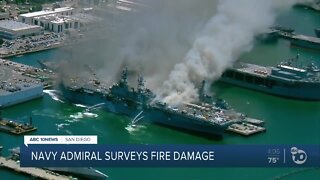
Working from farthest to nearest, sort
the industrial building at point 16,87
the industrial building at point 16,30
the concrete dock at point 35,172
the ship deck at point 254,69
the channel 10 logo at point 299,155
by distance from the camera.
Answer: the industrial building at point 16,30, the ship deck at point 254,69, the industrial building at point 16,87, the concrete dock at point 35,172, the channel 10 logo at point 299,155

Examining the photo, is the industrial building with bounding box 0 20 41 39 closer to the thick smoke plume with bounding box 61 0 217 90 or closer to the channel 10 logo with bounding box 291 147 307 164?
the thick smoke plume with bounding box 61 0 217 90

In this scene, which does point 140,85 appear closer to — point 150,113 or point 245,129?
point 150,113

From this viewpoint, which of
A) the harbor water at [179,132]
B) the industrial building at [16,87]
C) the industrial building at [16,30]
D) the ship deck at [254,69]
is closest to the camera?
the harbor water at [179,132]

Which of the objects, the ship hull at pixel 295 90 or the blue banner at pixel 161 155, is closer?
the blue banner at pixel 161 155

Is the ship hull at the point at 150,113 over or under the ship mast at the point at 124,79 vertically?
under

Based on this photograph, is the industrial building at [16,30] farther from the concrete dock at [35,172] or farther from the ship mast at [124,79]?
the concrete dock at [35,172]

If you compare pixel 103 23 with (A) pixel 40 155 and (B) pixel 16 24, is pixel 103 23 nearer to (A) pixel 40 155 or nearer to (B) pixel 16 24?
(B) pixel 16 24

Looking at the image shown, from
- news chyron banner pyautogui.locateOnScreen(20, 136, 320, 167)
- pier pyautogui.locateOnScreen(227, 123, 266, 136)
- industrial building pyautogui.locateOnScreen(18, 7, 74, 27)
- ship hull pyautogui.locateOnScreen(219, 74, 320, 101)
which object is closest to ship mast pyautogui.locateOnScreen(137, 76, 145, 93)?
pier pyautogui.locateOnScreen(227, 123, 266, 136)

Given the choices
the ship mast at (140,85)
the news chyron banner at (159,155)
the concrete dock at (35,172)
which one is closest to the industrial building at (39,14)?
the ship mast at (140,85)
